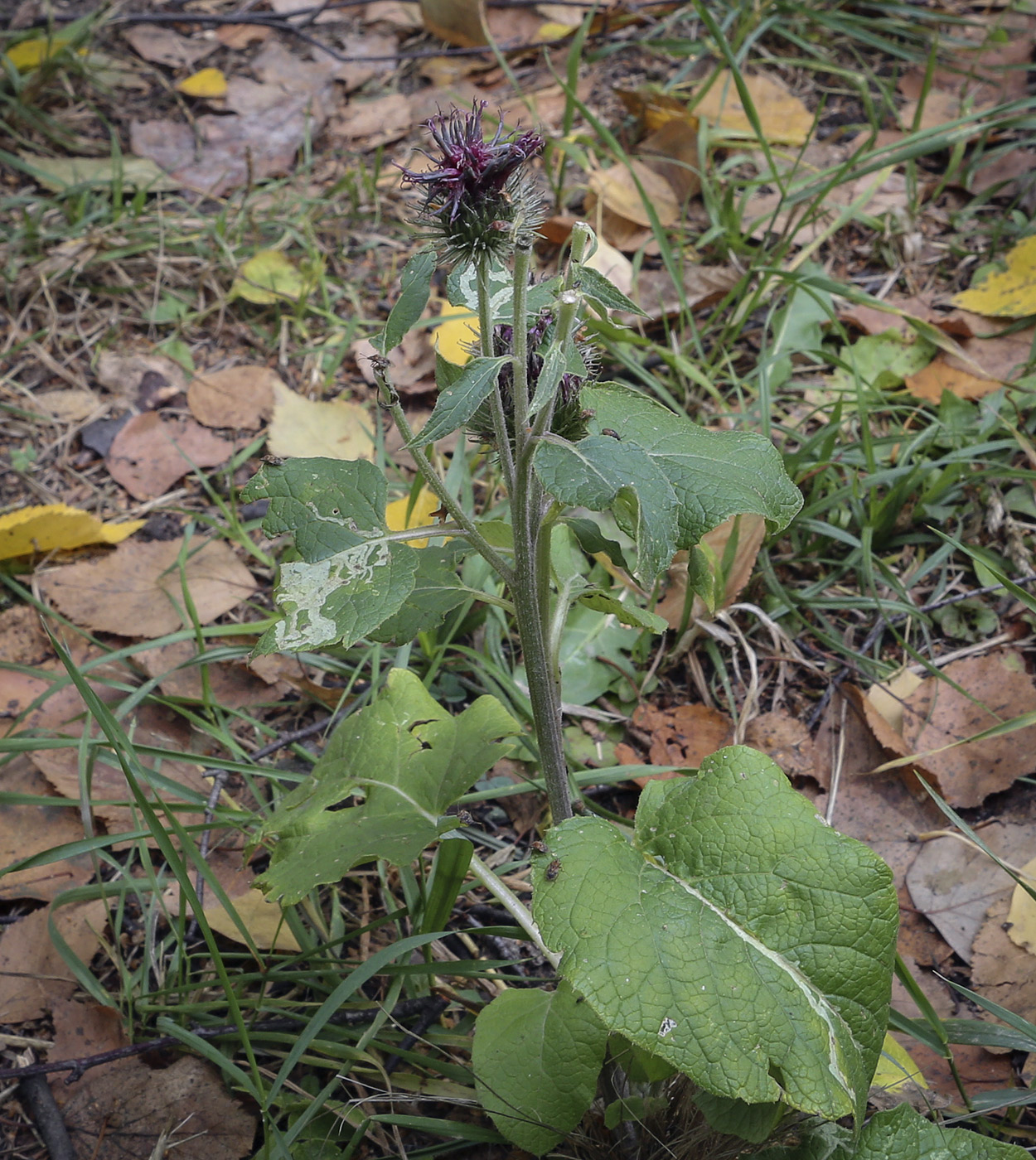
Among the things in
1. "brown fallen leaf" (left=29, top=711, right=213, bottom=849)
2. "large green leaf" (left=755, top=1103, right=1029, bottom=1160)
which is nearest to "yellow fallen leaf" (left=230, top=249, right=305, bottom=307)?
"brown fallen leaf" (left=29, top=711, right=213, bottom=849)

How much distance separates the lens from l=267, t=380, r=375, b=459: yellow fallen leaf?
283cm

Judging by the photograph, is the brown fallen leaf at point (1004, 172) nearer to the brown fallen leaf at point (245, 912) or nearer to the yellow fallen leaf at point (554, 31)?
the yellow fallen leaf at point (554, 31)

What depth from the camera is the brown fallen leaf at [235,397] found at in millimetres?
3090

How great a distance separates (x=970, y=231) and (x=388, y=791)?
9.23 ft

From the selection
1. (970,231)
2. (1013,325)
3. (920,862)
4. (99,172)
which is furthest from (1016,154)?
(99,172)

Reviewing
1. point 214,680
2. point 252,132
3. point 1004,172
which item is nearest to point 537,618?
point 214,680

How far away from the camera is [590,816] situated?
1405 millimetres

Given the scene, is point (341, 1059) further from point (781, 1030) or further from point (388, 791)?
point (781, 1030)

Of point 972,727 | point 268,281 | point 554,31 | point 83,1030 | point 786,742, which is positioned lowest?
point 83,1030

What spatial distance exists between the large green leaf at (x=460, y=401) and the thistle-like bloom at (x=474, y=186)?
19 cm

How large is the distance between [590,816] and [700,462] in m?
0.55

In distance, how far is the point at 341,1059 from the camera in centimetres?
182

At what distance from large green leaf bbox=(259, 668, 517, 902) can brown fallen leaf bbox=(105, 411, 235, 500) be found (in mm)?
1433

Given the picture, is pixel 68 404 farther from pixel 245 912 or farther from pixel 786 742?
pixel 786 742
